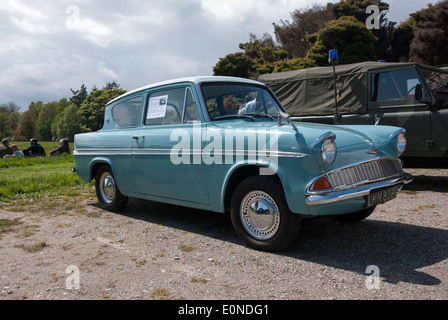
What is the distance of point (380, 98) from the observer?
7367 millimetres

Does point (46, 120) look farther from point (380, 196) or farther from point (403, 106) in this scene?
point (380, 196)

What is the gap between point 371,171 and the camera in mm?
3709

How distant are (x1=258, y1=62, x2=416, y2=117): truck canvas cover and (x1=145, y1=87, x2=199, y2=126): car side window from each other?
4204 mm

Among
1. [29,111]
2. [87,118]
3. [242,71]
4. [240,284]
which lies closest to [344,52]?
[242,71]

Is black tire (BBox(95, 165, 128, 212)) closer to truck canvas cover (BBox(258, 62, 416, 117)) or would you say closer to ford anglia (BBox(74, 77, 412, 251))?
ford anglia (BBox(74, 77, 412, 251))

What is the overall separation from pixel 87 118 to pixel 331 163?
243ft

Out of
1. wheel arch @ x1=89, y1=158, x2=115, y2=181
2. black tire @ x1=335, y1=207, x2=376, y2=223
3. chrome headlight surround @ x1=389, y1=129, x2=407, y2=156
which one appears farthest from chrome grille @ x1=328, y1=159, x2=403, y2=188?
wheel arch @ x1=89, y1=158, x2=115, y2=181

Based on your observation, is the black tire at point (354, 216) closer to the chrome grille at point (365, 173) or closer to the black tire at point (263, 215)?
the chrome grille at point (365, 173)

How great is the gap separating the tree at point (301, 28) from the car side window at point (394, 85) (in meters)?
23.2

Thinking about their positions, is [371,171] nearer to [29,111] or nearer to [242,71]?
[242,71]

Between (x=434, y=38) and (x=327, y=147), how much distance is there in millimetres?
20780

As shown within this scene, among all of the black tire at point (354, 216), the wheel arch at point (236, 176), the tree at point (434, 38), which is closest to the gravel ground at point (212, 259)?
the black tire at point (354, 216)

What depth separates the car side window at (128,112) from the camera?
17.8 ft

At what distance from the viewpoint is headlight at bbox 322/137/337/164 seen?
11.1ft
